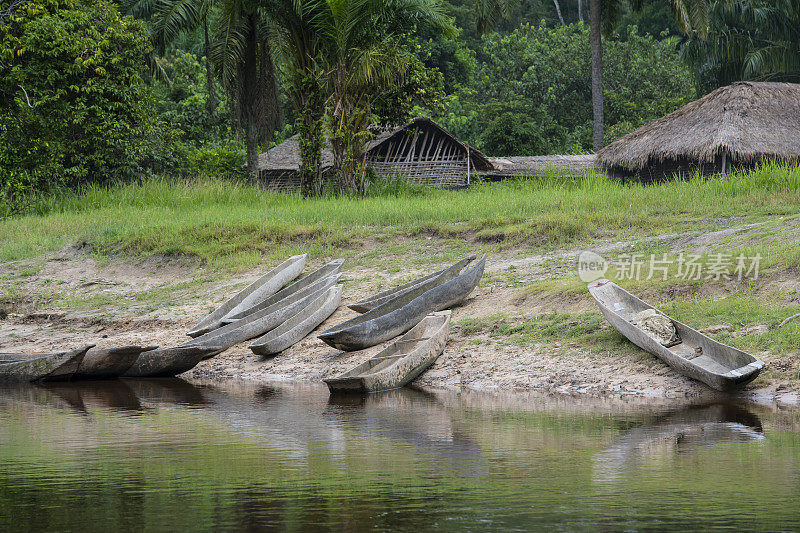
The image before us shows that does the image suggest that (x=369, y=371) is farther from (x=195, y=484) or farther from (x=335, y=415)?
(x=195, y=484)

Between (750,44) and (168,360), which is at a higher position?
(750,44)

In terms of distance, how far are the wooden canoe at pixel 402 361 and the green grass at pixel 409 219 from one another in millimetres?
3787

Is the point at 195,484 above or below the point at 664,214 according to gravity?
below

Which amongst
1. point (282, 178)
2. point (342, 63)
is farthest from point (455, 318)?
point (282, 178)

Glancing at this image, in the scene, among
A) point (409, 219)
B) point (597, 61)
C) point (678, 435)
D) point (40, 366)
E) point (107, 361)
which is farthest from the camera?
point (597, 61)

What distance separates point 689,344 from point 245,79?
16394mm

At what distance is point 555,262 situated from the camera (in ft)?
39.1

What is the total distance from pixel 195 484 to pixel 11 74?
15.4 metres

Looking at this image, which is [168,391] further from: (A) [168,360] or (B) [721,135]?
(B) [721,135]

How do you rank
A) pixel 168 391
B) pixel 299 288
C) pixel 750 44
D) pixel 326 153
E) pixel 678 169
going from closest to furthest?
pixel 168 391, pixel 299 288, pixel 678 169, pixel 326 153, pixel 750 44

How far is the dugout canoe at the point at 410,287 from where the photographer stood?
1061cm

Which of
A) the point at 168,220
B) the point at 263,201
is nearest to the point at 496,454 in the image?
the point at 168,220

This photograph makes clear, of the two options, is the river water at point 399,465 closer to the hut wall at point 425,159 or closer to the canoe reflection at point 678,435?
the canoe reflection at point 678,435

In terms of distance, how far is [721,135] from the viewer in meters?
18.4
